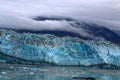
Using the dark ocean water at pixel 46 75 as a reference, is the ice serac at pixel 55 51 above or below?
above

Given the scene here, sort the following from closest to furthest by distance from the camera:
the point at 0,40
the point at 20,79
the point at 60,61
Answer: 1. the point at 20,79
2. the point at 0,40
3. the point at 60,61

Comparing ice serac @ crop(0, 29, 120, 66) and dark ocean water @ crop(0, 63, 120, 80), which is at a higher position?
ice serac @ crop(0, 29, 120, 66)

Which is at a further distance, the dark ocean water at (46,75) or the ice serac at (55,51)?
the ice serac at (55,51)

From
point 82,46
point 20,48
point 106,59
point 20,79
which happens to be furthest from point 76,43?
point 20,79

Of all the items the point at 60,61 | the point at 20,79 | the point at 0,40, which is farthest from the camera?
the point at 60,61

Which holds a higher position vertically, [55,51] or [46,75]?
[55,51]

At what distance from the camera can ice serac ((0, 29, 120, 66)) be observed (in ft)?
414

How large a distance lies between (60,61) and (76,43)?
358 inches

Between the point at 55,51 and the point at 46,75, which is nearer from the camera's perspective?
the point at 46,75

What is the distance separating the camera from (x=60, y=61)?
436ft

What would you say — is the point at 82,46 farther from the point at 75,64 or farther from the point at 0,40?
the point at 0,40

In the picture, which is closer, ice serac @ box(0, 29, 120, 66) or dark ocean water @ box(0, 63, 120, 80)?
dark ocean water @ box(0, 63, 120, 80)

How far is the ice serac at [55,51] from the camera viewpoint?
126188 mm

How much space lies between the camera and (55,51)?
5118 inches
